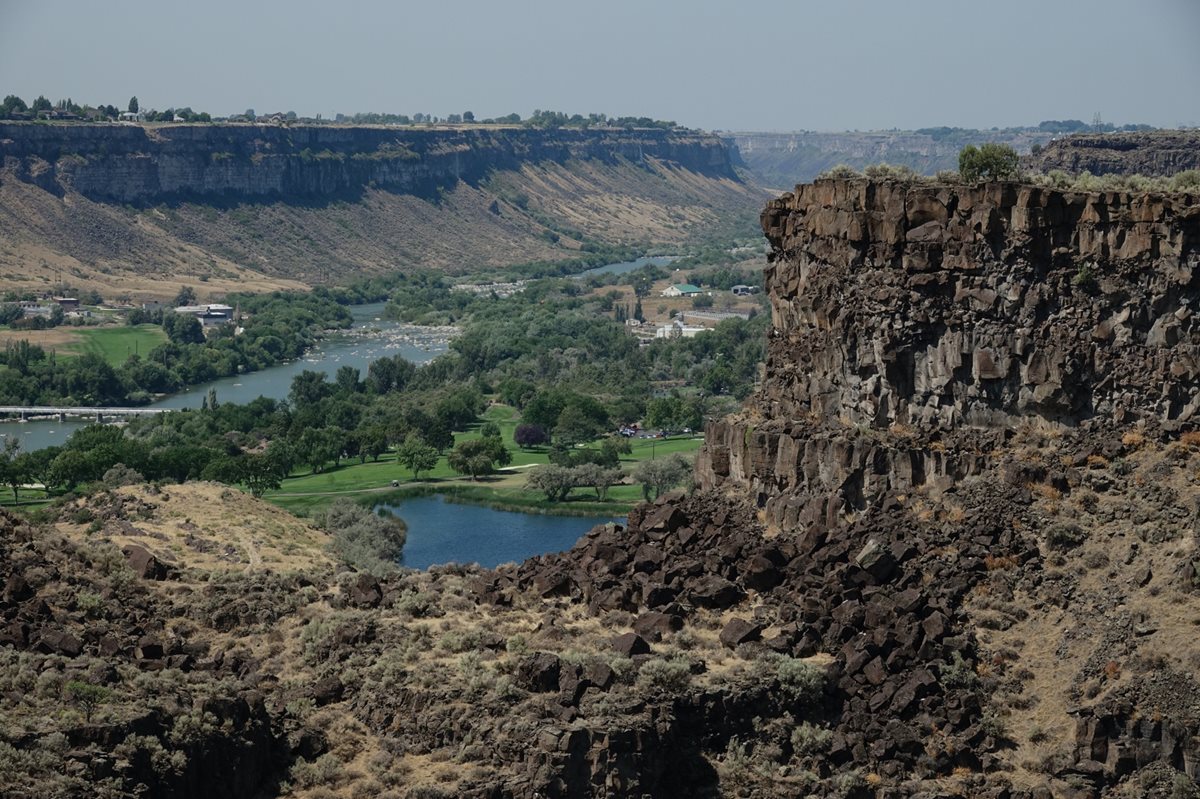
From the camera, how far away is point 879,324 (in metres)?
43.4

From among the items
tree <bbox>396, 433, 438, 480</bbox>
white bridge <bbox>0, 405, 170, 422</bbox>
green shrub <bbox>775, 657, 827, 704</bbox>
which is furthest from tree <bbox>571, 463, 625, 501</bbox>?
green shrub <bbox>775, 657, 827, 704</bbox>

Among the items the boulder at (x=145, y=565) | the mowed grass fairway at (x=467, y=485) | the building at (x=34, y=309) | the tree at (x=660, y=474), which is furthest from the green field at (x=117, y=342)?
the boulder at (x=145, y=565)

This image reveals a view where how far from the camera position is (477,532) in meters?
92.2

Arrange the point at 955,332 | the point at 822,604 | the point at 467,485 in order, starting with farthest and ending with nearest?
1. the point at 467,485
2. the point at 955,332
3. the point at 822,604

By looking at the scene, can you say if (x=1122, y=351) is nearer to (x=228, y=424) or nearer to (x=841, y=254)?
(x=841, y=254)

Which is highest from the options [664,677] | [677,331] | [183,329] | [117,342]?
[664,677]

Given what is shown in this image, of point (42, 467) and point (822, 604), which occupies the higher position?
point (822, 604)

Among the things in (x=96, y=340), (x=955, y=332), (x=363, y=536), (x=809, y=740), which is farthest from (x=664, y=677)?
(x=96, y=340)

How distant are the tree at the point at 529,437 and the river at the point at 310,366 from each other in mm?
26888

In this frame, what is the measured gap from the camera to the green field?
527ft

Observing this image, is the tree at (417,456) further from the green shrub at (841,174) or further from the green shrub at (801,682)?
the green shrub at (801,682)

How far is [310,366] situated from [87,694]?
129982mm

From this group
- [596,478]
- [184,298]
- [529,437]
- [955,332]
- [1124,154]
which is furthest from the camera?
[184,298]

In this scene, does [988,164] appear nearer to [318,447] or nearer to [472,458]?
[472,458]
